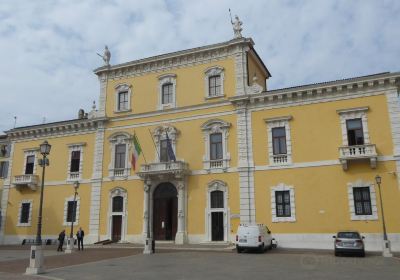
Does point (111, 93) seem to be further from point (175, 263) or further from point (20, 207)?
point (175, 263)

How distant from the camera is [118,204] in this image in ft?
113

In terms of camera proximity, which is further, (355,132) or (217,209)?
(217,209)

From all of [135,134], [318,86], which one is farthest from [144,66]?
[318,86]

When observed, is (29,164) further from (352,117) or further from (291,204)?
(352,117)

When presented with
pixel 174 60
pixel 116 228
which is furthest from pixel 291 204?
pixel 174 60

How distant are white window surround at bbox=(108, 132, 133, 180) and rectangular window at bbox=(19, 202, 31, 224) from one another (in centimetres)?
1014

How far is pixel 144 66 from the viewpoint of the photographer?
3625cm

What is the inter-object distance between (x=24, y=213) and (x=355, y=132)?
3142 cm

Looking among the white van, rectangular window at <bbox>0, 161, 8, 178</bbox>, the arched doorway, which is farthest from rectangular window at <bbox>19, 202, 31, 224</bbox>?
the white van

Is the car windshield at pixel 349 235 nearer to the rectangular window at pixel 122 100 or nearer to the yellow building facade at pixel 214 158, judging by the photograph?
the yellow building facade at pixel 214 158

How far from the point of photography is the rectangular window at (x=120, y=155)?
3525 cm

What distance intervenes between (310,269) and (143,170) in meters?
18.8

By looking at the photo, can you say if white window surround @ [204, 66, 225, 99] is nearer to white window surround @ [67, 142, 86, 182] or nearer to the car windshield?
white window surround @ [67, 142, 86, 182]

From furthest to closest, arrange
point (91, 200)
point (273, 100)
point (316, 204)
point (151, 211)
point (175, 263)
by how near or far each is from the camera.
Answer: point (91, 200), point (151, 211), point (273, 100), point (316, 204), point (175, 263)
